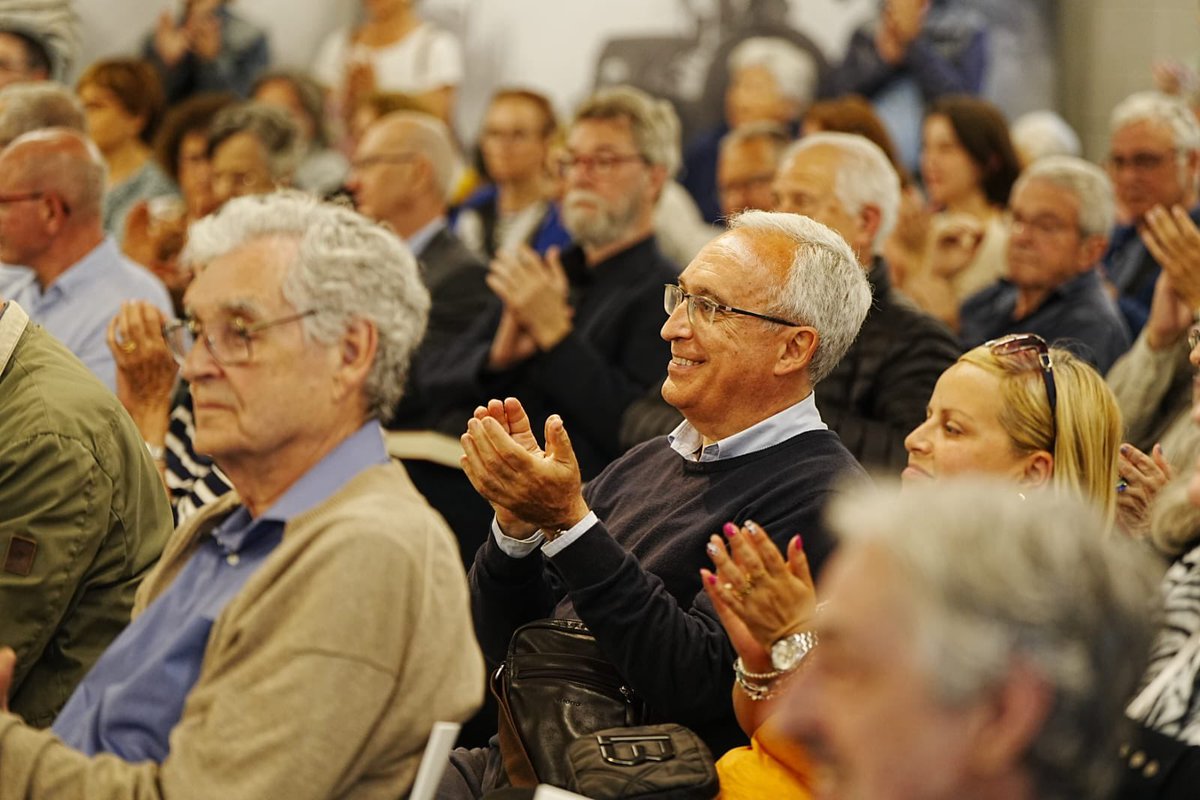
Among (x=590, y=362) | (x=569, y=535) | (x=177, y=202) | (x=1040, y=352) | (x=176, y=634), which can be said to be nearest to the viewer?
(x=176, y=634)

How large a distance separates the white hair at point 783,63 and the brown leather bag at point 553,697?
5353mm

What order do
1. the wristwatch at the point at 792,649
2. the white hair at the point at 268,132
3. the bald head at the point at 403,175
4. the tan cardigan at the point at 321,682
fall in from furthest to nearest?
the white hair at the point at 268,132, the bald head at the point at 403,175, the wristwatch at the point at 792,649, the tan cardigan at the point at 321,682

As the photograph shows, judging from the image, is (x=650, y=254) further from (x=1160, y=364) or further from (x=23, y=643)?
(x=23, y=643)

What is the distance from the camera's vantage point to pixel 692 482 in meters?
2.64

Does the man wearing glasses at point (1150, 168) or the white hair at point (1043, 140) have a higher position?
the man wearing glasses at point (1150, 168)

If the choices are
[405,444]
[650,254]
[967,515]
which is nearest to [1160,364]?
[650,254]

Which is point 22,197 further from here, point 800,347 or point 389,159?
point 800,347

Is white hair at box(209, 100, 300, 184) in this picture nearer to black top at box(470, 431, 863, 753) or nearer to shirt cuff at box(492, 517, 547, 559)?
black top at box(470, 431, 863, 753)

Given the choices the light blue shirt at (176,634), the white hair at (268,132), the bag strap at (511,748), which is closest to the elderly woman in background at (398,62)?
the white hair at (268,132)

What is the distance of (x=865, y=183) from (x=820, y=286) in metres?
1.29

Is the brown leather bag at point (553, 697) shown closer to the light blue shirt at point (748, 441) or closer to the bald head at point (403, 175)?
the light blue shirt at point (748, 441)

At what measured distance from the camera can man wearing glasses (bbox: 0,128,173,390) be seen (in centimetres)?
399

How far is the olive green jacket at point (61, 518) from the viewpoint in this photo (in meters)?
2.43

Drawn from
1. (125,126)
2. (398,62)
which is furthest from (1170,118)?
(398,62)
